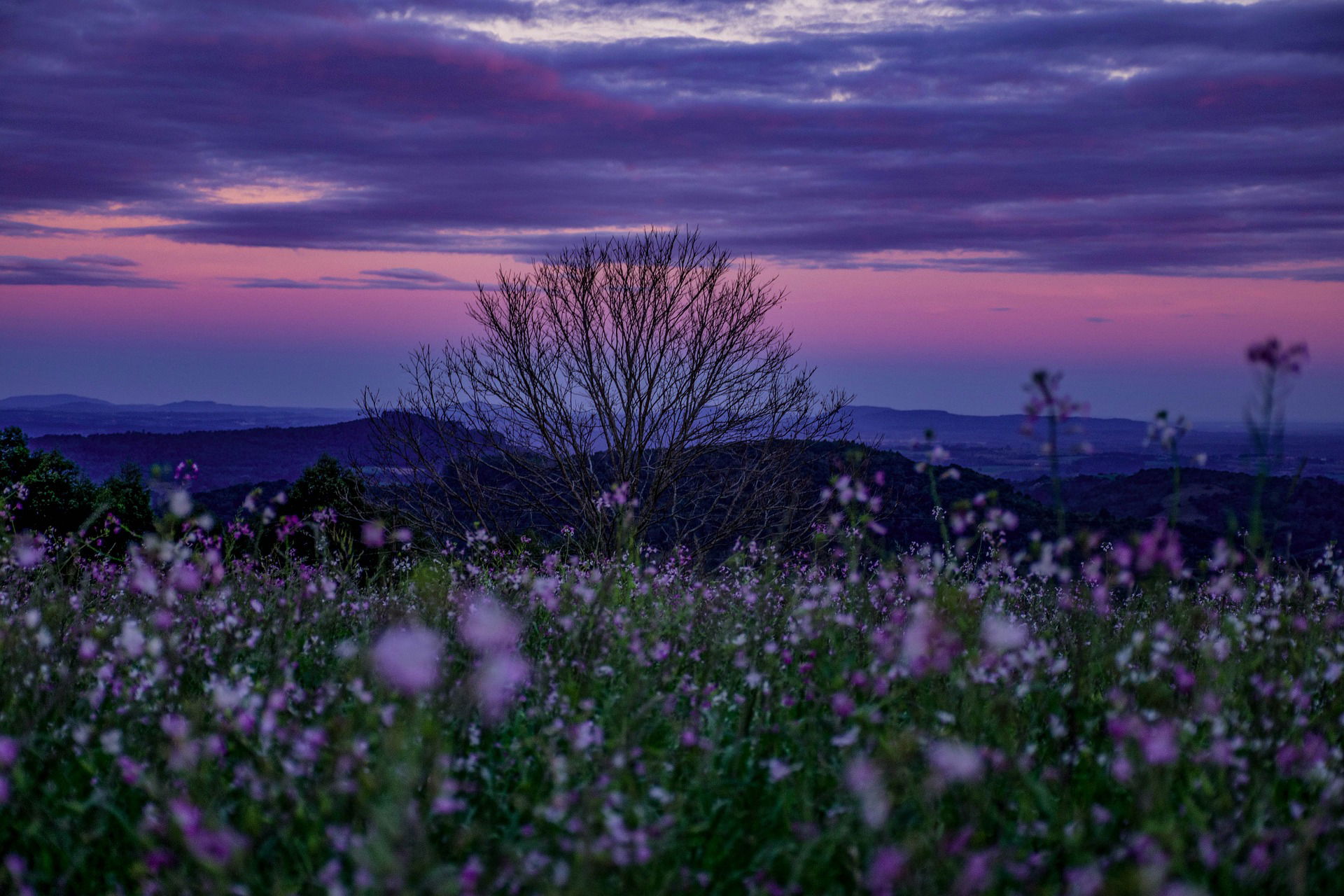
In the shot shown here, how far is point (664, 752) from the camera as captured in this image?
3045mm

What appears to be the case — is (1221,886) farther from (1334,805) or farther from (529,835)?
(529,835)

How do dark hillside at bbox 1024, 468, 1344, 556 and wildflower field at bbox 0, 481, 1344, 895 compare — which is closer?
wildflower field at bbox 0, 481, 1344, 895

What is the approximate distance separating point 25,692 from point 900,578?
4436 millimetres

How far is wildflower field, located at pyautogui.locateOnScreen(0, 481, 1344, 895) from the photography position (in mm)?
2391

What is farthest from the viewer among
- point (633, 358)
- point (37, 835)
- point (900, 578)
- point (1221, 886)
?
point (633, 358)

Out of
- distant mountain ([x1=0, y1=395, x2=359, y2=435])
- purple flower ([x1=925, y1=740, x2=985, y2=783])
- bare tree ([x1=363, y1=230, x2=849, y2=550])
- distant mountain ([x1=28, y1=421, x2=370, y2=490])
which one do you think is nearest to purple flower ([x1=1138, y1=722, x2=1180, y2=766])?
purple flower ([x1=925, y1=740, x2=985, y2=783])

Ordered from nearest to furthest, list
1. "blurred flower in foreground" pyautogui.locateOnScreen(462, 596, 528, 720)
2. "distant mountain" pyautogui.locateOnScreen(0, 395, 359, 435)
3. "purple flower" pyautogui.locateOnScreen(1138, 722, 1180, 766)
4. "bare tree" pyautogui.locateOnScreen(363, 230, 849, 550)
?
"purple flower" pyautogui.locateOnScreen(1138, 722, 1180, 766)
"blurred flower in foreground" pyautogui.locateOnScreen(462, 596, 528, 720)
"bare tree" pyautogui.locateOnScreen(363, 230, 849, 550)
"distant mountain" pyautogui.locateOnScreen(0, 395, 359, 435)

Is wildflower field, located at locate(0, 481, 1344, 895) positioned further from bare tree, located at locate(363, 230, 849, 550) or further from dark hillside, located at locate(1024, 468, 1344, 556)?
dark hillside, located at locate(1024, 468, 1344, 556)

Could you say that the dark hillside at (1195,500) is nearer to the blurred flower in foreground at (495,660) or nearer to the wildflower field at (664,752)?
the wildflower field at (664,752)

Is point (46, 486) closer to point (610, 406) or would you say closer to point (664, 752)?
point (610, 406)

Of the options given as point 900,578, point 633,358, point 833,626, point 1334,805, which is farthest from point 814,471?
point 1334,805

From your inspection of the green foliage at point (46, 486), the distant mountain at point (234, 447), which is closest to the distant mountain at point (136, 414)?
the distant mountain at point (234, 447)

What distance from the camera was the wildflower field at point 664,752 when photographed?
239 centimetres

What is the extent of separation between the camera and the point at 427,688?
3.27m
